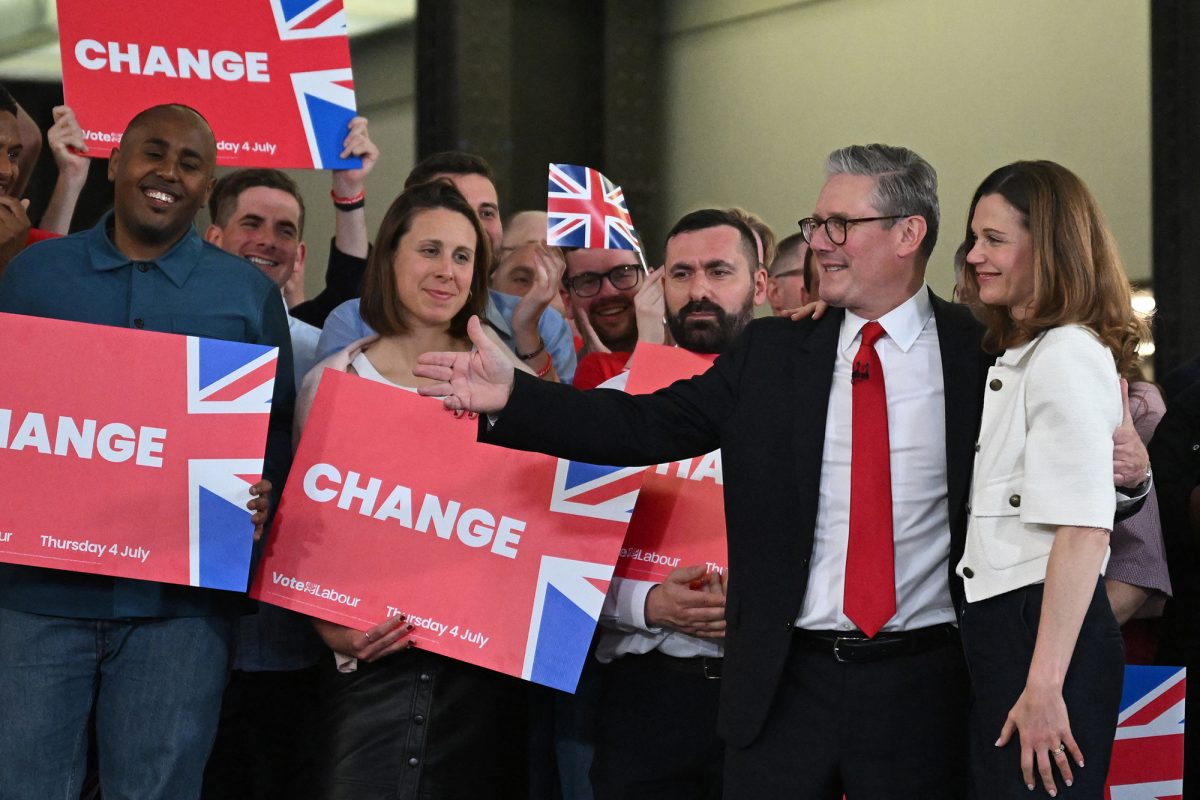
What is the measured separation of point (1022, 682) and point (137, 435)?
5.63 ft

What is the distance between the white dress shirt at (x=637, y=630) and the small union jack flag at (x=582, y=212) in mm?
1013

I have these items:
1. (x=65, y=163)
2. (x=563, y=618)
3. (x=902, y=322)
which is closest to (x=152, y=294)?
(x=65, y=163)

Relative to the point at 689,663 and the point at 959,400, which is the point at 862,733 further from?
the point at 689,663

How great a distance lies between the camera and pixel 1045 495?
252cm

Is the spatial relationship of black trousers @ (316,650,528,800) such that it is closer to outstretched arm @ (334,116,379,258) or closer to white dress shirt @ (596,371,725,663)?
white dress shirt @ (596,371,725,663)

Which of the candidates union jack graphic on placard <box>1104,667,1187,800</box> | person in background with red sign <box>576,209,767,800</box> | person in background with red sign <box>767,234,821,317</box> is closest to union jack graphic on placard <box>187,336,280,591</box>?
person in background with red sign <box>576,209,767,800</box>

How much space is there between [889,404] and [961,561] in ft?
1.04

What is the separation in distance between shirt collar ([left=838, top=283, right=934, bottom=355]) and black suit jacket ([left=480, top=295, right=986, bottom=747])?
0.06ft

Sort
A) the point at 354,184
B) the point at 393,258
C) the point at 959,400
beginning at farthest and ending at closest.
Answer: the point at 354,184
the point at 393,258
the point at 959,400

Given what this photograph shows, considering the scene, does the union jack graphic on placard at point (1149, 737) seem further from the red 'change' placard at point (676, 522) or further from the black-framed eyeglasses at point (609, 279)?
the black-framed eyeglasses at point (609, 279)

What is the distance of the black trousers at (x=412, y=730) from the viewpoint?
3232mm

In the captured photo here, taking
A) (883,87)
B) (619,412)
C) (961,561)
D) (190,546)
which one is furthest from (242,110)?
(883,87)

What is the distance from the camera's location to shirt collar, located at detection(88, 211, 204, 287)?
10.4ft

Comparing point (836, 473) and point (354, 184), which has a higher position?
point (354, 184)
